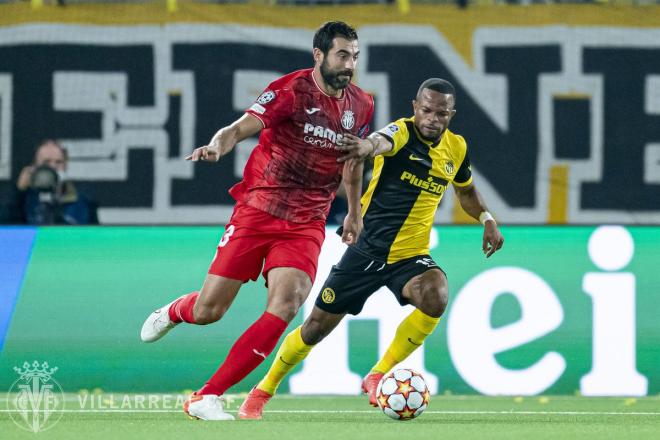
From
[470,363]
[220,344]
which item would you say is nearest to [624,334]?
[470,363]

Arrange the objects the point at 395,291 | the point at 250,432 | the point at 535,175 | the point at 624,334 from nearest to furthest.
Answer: the point at 250,432 < the point at 395,291 < the point at 624,334 < the point at 535,175

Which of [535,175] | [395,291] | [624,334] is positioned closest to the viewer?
[395,291]

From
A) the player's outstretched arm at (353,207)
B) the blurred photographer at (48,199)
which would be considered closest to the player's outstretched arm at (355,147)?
the player's outstretched arm at (353,207)

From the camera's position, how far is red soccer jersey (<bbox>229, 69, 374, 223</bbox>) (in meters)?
7.14

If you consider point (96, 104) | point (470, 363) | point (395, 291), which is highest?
point (96, 104)

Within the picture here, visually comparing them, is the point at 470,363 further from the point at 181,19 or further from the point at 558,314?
the point at 181,19

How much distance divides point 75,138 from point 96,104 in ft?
1.25

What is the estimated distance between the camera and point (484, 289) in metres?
9.64

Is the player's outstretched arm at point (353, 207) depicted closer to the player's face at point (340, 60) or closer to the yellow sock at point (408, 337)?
the player's face at point (340, 60)

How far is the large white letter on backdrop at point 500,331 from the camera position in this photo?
375 inches

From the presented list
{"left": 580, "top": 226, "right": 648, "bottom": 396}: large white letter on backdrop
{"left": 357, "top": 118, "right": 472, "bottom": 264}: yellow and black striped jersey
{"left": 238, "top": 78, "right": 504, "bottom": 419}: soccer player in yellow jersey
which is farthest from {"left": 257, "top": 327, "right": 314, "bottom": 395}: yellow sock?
{"left": 580, "top": 226, "right": 648, "bottom": 396}: large white letter on backdrop

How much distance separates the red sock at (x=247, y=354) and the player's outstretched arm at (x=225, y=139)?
0.94 m

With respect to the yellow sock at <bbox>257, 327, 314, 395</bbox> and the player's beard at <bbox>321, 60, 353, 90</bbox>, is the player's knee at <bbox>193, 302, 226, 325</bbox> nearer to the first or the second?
the yellow sock at <bbox>257, 327, 314, 395</bbox>

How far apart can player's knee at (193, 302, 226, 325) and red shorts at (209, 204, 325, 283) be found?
18 cm
